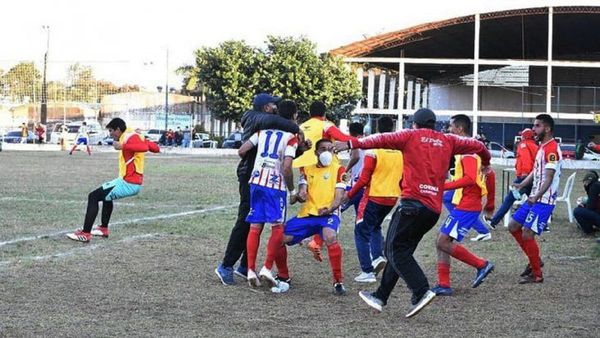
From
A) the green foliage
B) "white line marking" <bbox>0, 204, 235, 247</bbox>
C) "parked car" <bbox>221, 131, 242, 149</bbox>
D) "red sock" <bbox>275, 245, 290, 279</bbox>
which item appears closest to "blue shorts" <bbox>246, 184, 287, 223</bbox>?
"red sock" <bbox>275, 245, 290, 279</bbox>

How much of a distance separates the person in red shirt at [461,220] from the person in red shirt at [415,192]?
1412 mm

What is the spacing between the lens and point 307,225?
8.87m

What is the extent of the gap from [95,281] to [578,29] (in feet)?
191

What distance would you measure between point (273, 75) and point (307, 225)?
50657 millimetres

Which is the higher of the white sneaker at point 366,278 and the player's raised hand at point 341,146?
the player's raised hand at point 341,146

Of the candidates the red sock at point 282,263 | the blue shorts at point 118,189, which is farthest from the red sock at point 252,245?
the blue shorts at point 118,189

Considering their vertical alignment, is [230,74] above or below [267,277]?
above

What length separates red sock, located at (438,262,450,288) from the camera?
899 cm

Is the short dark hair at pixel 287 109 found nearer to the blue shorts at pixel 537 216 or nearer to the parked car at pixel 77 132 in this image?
the blue shorts at pixel 537 216

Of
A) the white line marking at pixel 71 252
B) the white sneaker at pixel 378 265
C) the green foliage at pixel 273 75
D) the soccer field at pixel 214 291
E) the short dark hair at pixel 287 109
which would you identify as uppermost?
the green foliage at pixel 273 75

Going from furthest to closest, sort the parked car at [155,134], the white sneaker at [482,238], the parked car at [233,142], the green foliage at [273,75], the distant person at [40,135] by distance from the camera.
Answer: the parked car at [155,134]
the distant person at [40,135]
the parked car at [233,142]
the green foliage at [273,75]
the white sneaker at [482,238]

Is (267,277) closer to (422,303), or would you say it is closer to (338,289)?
(338,289)

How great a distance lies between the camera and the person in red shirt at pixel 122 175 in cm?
1192

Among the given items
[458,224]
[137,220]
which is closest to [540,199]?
[458,224]
